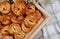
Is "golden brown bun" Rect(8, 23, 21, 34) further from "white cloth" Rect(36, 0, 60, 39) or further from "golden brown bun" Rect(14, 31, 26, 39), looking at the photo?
"white cloth" Rect(36, 0, 60, 39)

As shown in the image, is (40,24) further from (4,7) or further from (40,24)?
(4,7)

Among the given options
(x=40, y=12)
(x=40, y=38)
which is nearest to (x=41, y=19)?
(x=40, y=12)

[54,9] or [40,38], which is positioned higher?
[54,9]

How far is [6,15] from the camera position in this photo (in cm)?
74

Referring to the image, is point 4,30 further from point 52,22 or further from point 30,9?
point 52,22

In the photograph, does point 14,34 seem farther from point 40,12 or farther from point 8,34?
point 40,12

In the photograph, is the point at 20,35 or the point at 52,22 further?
the point at 52,22

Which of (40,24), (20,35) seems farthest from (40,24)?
(20,35)

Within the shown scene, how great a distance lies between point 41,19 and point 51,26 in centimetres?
15

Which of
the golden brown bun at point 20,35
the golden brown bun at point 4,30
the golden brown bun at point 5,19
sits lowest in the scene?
the golden brown bun at point 20,35

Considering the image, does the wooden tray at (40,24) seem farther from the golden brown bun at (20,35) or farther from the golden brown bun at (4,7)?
the golden brown bun at (4,7)

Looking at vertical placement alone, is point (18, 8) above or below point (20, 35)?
above

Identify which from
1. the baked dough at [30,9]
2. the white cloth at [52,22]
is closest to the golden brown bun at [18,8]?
the baked dough at [30,9]

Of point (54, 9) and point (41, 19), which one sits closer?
point (41, 19)
